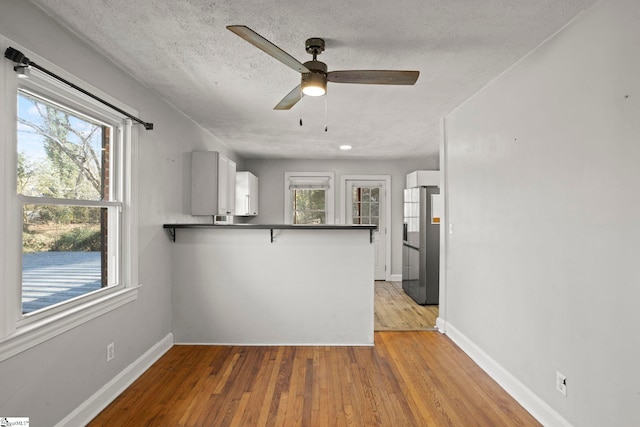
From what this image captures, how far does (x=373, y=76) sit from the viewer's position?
2129 millimetres

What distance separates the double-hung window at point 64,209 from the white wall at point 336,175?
4222 millimetres

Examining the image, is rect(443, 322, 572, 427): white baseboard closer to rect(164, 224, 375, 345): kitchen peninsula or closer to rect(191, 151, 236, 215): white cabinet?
rect(164, 224, 375, 345): kitchen peninsula

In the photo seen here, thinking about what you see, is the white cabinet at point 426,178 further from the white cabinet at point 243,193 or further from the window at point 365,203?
the white cabinet at point 243,193

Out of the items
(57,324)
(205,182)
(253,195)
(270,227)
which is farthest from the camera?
(253,195)

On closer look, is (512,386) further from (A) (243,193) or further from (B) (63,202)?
(A) (243,193)

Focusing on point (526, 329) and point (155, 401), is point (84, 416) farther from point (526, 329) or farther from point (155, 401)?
point (526, 329)

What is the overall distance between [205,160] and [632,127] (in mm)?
3561

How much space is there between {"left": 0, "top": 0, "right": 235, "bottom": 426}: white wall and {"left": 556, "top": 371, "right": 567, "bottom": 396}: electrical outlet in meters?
2.77

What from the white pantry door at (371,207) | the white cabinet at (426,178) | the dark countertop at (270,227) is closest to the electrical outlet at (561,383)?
the dark countertop at (270,227)

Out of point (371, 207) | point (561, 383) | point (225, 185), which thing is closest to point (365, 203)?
point (371, 207)

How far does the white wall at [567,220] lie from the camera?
1684 mm

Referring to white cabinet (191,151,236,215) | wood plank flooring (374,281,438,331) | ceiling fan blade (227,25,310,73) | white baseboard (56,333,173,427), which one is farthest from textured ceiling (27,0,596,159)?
wood plank flooring (374,281,438,331)

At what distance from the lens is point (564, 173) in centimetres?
209

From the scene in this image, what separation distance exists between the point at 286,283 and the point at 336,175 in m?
3.80
